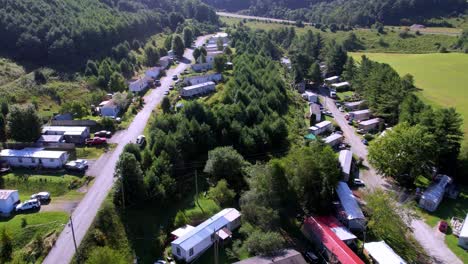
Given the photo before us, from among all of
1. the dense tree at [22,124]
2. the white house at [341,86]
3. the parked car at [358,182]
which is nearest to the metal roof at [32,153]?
the dense tree at [22,124]

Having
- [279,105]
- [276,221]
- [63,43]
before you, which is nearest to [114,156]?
[276,221]

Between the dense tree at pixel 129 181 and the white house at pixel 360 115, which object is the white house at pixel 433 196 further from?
the dense tree at pixel 129 181

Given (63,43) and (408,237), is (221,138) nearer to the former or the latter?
(408,237)

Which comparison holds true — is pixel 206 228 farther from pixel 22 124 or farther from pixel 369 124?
pixel 369 124

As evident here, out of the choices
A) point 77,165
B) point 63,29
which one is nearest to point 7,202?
point 77,165

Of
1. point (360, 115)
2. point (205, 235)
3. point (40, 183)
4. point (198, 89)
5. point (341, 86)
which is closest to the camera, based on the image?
point (205, 235)
